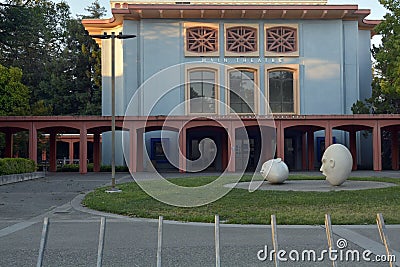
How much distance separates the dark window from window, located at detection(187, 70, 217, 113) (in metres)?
4.61

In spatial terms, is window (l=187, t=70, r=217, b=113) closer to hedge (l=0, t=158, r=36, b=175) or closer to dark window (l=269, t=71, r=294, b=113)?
dark window (l=269, t=71, r=294, b=113)

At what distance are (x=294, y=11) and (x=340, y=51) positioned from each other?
5022mm

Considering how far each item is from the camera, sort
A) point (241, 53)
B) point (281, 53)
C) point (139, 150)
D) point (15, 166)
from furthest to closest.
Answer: point (281, 53) → point (241, 53) → point (139, 150) → point (15, 166)

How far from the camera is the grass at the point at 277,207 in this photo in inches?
486

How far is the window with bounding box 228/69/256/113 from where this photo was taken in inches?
1681

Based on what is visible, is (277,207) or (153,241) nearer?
(153,241)

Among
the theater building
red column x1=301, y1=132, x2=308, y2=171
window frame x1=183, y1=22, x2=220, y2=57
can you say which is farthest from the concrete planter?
red column x1=301, y1=132, x2=308, y2=171

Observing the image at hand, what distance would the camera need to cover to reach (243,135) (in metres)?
41.9

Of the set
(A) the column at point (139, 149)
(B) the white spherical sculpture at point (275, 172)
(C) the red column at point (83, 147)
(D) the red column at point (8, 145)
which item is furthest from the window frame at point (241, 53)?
(B) the white spherical sculpture at point (275, 172)

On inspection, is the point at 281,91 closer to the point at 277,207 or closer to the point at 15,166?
the point at 15,166

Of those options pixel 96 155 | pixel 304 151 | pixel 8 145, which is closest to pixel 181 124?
pixel 96 155

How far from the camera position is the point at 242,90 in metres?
43.2

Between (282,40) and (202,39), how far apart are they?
6.41 m

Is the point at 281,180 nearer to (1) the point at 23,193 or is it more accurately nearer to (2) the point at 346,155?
(2) the point at 346,155
